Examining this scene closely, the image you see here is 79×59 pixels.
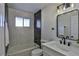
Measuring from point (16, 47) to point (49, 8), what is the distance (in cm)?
184

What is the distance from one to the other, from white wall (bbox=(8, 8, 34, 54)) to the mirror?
4.29 feet

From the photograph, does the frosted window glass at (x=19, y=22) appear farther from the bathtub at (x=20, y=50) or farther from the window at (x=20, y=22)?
the bathtub at (x=20, y=50)

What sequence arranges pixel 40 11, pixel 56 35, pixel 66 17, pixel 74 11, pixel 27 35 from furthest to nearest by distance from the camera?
pixel 27 35 → pixel 40 11 → pixel 56 35 → pixel 66 17 → pixel 74 11

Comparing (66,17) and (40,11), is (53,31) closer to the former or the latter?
(66,17)

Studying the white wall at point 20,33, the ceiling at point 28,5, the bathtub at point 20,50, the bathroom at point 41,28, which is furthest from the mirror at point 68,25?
the bathtub at point 20,50

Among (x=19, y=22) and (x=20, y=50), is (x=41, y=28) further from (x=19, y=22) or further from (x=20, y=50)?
(x=20, y=50)

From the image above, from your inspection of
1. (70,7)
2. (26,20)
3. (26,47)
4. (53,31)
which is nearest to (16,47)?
(26,47)

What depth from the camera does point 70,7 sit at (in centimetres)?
187

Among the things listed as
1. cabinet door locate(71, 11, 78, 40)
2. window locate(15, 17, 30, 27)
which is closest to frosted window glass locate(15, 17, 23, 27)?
window locate(15, 17, 30, 27)

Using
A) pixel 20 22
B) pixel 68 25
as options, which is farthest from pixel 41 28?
pixel 68 25

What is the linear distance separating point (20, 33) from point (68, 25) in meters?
1.94

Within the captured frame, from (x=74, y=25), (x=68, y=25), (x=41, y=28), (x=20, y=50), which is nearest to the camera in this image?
(x=74, y=25)

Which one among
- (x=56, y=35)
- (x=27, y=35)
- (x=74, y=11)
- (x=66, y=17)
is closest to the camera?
(x=74, y=11)

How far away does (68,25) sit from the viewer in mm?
1901
